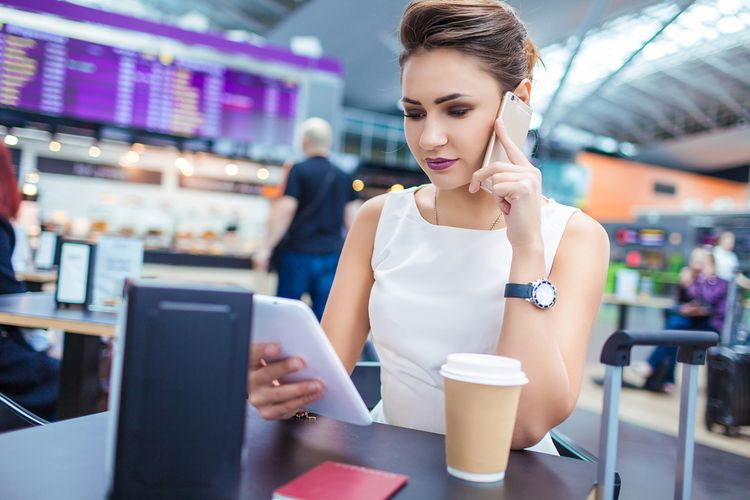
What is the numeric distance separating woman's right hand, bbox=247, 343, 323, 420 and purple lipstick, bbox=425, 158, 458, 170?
0.45m


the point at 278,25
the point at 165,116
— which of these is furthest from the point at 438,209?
the point at 278,25

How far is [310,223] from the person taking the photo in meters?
4.04

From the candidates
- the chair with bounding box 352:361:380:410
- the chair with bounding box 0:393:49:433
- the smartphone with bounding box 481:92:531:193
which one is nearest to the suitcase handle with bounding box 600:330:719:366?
the smartphone with bounding box 481:92:531:193

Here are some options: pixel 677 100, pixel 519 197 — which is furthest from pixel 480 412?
pixel 677 100

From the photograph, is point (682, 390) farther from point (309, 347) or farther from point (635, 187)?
point (635, 187)

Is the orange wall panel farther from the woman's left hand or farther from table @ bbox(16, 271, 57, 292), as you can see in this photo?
the woman's left hand

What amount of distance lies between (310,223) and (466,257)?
2.89 meters

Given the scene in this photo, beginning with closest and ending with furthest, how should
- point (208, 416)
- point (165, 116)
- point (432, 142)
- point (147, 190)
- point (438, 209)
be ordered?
point (208, 416)
point (432, 142)
point (438, 209)
point (165, 116)
point (147, 190)

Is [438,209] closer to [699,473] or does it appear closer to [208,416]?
[208,416]

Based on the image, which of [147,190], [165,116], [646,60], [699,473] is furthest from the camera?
[646,60]

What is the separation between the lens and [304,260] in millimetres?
4020

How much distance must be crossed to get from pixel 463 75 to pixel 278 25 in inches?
385

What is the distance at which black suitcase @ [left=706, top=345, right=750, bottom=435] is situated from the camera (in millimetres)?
4438

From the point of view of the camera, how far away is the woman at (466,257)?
38.8 inches
